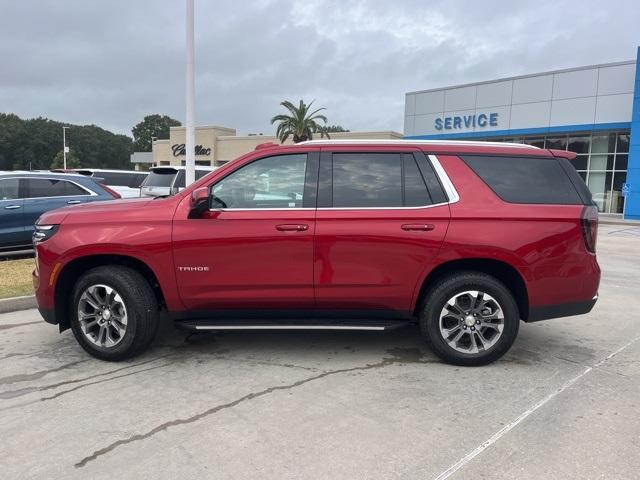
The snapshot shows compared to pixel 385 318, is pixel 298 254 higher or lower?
higher

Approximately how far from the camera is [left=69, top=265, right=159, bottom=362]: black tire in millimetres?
4434

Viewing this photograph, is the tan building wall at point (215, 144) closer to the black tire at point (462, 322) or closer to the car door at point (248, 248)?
the car door at point (248, 248)

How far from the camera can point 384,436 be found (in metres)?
3.31

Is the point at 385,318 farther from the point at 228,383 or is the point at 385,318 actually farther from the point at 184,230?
the point at 184,230

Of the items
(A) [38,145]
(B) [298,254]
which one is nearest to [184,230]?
(B) [298,254]

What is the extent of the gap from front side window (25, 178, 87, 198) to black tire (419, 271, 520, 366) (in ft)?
25.8

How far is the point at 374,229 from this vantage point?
14.2ft

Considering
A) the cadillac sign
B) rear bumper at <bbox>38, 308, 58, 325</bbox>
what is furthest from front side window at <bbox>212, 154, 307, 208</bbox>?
the cadillac sign

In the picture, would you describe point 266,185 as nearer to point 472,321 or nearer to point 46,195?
point 472,321

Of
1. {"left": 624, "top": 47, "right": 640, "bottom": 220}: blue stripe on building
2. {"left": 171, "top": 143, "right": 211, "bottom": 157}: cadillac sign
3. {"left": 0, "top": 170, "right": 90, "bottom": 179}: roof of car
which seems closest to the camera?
{"left": 0, "top": 170, "right": 90, "bottom": 179}: roof of car

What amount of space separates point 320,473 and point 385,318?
1.91 meters

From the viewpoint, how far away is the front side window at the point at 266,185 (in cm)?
447

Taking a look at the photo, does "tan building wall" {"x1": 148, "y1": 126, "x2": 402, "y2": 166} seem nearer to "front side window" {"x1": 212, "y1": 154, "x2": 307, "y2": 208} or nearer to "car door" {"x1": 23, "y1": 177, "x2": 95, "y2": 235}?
"car door" {"x1": 23, "y1": 177, "x2": 95, "y2": 235}

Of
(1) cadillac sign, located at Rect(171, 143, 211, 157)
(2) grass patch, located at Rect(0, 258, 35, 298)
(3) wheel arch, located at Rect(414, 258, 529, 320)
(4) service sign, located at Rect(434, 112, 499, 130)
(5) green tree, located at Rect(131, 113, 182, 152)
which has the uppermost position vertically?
(5) green tree, located at Rect(131, 113, 182, 152)
